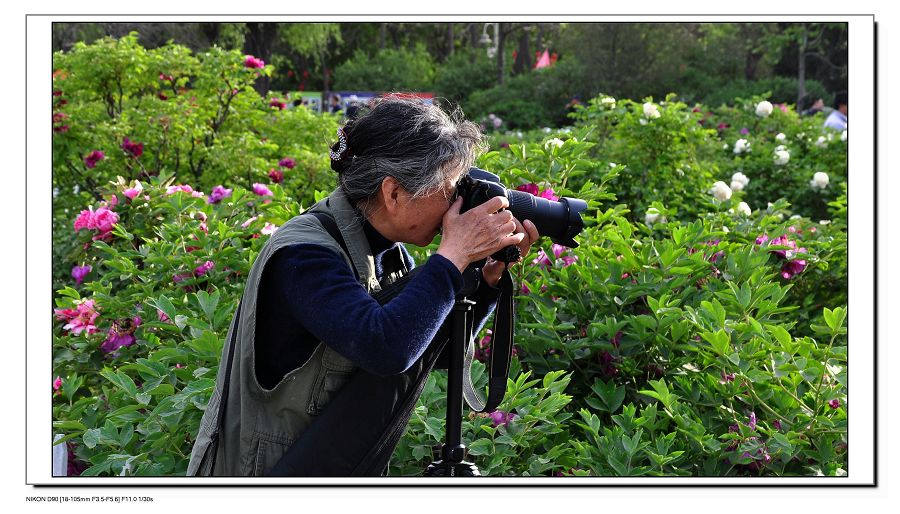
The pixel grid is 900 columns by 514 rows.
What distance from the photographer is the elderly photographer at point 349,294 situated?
1738 millimetres

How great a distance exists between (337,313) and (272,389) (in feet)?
0.75

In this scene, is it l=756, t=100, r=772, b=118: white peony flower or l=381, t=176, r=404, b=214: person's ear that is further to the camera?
l=756, t=100, r=772, b=118: white peony flower

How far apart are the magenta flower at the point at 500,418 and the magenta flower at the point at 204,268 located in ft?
3.53

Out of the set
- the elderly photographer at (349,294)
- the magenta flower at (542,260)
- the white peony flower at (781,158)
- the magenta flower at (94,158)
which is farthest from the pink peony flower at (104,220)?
the white peony flower at (781,158)

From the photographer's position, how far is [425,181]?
1.81 m

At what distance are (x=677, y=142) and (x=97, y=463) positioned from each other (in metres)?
3.69

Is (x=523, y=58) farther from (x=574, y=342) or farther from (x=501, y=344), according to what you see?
(x=501, y=344)

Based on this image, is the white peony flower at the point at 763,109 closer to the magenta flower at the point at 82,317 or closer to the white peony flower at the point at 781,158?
the white peony flower at the point at 781,158

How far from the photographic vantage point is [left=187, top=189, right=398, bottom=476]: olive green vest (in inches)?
70.4

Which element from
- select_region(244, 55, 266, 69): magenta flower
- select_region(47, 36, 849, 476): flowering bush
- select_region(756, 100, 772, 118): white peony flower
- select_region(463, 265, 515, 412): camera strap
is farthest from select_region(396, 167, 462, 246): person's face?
select_region(756, 100, 772, 118): white peony flower

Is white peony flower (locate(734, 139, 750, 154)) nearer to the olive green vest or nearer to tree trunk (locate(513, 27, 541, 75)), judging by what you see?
the olive green vest

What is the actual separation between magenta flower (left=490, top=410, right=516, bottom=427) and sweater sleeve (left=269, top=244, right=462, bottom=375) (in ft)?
2.04
